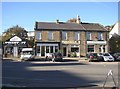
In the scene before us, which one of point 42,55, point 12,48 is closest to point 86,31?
point 42,55

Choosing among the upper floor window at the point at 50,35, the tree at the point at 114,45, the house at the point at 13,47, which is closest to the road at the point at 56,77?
the upper floor window at the point at 50,35

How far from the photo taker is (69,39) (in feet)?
213

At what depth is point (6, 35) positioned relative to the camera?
94812 millimetres

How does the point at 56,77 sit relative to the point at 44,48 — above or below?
below

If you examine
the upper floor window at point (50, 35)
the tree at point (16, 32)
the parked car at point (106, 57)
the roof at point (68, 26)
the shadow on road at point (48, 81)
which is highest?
the tree at point (16, 32)

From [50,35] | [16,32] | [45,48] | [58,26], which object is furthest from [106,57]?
[16,32]

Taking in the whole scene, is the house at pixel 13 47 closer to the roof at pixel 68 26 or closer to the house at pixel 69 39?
the house at pixel 69 39

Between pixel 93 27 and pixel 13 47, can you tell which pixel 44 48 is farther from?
pixel 93 27

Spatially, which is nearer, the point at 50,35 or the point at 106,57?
the point at 106,57

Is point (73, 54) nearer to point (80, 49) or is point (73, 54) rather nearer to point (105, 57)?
point (80, 49)

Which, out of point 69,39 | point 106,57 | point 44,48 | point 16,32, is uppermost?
point 16,32

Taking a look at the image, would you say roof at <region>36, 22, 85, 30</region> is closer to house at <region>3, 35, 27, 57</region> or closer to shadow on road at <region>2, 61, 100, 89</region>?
house at <region>3, 35, 27, 57</region>

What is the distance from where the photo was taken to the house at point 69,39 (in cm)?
6331

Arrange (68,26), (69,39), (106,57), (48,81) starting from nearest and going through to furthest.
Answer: (48,81), (106,57), (69,39), (68,26)
